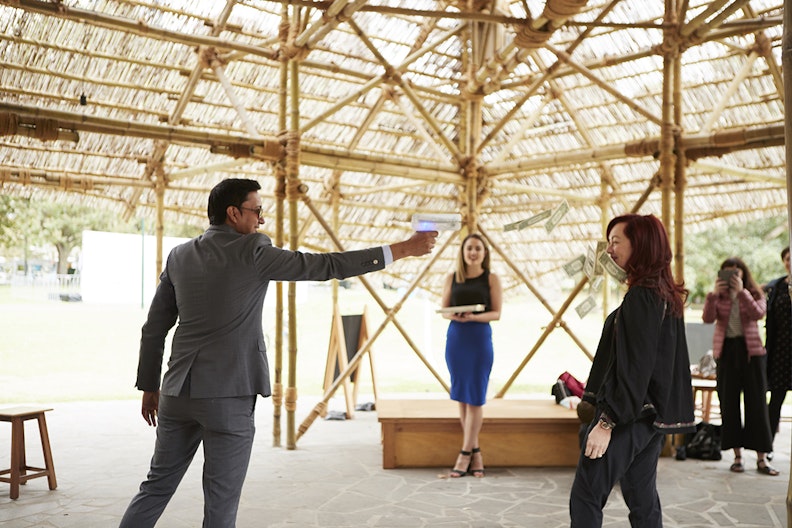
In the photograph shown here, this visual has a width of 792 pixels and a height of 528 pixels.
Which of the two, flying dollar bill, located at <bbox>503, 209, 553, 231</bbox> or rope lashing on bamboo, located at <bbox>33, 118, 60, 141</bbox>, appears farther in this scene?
rope lashing on bamboo, located at <bbox>33, 118, 60, 141</bbox>

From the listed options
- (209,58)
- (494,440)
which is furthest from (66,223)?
(494,440)

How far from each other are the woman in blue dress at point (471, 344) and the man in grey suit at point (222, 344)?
191cm

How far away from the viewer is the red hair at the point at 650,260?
7.33ft

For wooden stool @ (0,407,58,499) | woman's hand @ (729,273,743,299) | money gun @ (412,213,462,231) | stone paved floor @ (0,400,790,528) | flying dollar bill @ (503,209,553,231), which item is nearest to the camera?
money gun @ (412,213,462,231)

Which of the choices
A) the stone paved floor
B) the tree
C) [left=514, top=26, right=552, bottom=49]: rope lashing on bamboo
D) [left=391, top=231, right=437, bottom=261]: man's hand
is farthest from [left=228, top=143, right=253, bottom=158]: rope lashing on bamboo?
the tree

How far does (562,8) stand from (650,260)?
2140 mm

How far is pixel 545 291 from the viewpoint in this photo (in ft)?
35.8

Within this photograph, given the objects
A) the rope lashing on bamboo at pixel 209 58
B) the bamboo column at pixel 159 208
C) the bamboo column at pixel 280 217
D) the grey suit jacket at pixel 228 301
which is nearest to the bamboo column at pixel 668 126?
the bamboo column at pixel 280 217

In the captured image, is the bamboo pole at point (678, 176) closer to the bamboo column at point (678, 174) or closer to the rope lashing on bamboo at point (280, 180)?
the bamboo column at point (678, 174)

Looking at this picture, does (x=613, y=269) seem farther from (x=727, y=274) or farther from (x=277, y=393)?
(x=277, y=393)

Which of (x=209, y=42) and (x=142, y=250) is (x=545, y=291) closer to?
(x=142, y=250)

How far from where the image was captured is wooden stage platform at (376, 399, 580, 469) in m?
4.50

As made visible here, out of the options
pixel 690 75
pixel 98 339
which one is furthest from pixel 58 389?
pixel 690 75

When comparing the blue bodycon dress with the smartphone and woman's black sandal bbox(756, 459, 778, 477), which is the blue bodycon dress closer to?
the smartphone
